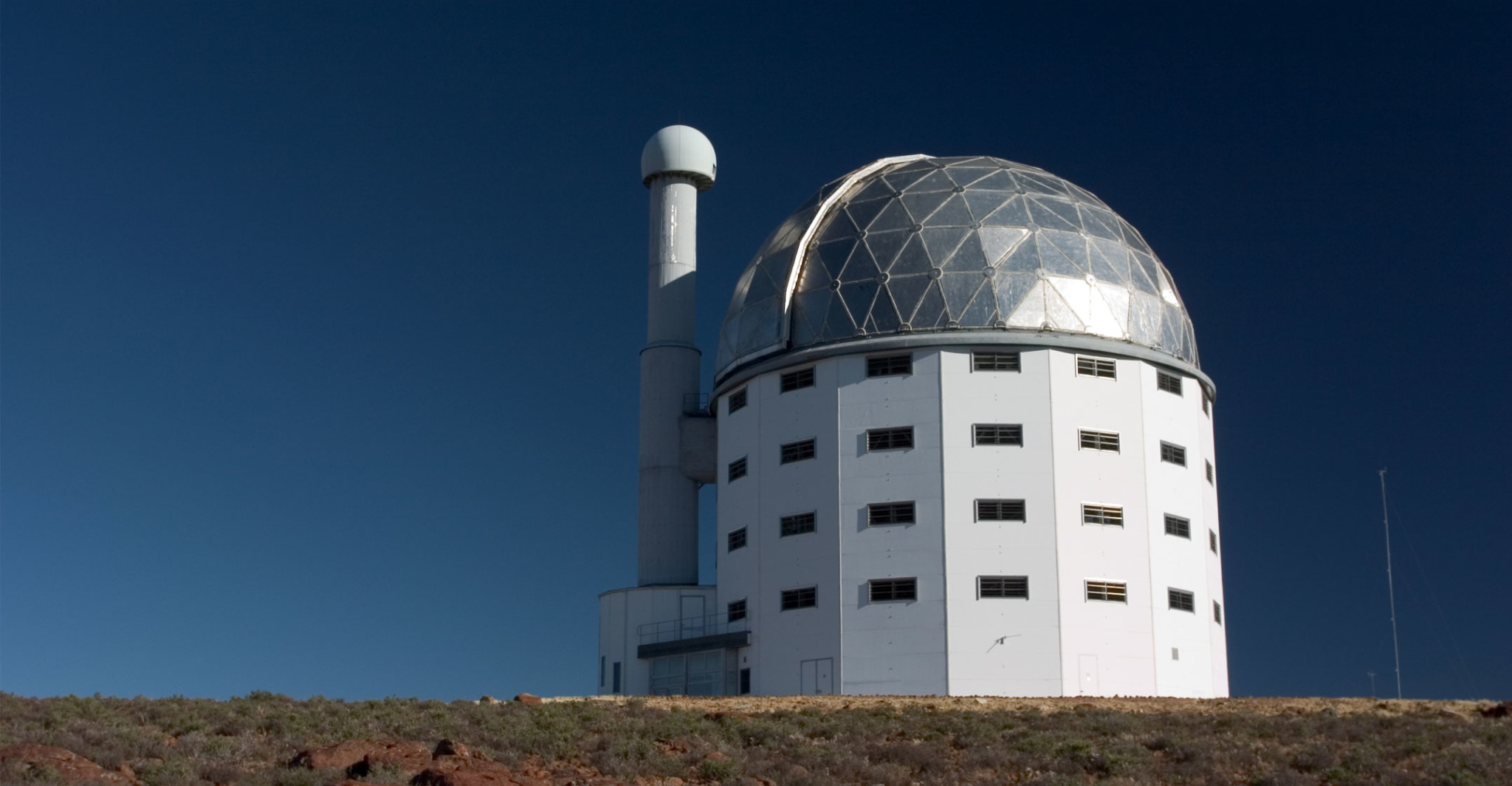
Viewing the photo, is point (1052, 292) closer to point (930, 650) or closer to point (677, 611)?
point (930, 650)

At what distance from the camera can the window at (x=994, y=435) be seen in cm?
3531

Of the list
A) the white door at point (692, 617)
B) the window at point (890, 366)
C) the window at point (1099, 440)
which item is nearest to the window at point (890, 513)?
the window at point (890, 366)

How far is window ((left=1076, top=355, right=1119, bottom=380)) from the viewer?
36250mm

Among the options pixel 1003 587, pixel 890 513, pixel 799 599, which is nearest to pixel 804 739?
pixel 1003 587

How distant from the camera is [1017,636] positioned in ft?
112

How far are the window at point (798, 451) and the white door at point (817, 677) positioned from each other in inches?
180

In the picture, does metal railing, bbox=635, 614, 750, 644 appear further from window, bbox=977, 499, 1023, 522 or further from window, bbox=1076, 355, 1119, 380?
window, bbox=1076, 355, 1119, 380

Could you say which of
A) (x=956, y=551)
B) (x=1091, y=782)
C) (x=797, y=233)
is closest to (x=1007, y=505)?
(x=956, y=551)

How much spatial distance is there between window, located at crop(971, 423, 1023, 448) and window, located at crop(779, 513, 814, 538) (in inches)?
161

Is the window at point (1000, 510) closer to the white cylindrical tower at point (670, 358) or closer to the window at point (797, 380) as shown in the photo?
the window at point (797, 380)

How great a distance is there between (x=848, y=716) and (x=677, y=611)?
14.6 meters

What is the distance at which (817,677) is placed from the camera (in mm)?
35250

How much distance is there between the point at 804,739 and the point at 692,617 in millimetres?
16606

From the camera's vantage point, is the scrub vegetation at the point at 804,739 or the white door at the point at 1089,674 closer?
the scrub vegetation at the point at 804,739
